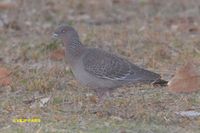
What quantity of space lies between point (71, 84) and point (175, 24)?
3518 mm

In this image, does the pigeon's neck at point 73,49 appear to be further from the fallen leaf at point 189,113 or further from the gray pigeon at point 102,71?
the fallen leaf at point 189,113

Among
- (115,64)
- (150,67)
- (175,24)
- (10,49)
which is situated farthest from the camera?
(175,24)

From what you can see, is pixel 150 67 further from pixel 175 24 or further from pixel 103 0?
pixel 103 0

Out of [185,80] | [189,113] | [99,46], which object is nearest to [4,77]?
[185,80]

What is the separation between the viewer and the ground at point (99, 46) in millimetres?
7055

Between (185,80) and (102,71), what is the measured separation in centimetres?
92

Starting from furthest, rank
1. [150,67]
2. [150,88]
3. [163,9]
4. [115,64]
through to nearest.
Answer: [163,9]
[150,67]
[150,88]
[115,64]

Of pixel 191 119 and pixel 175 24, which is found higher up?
pixel 175 24

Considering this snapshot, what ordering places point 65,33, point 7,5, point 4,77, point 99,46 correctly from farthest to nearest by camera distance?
point 7,5, point 99,46, point 4,77, point 65,33

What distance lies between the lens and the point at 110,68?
7777mm

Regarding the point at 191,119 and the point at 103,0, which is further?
the point at 103,0

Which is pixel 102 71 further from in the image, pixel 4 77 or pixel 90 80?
pixel 4 77

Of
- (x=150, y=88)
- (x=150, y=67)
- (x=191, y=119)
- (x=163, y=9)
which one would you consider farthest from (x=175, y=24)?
(x=191, y=119)

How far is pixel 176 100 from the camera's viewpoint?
309 inches
